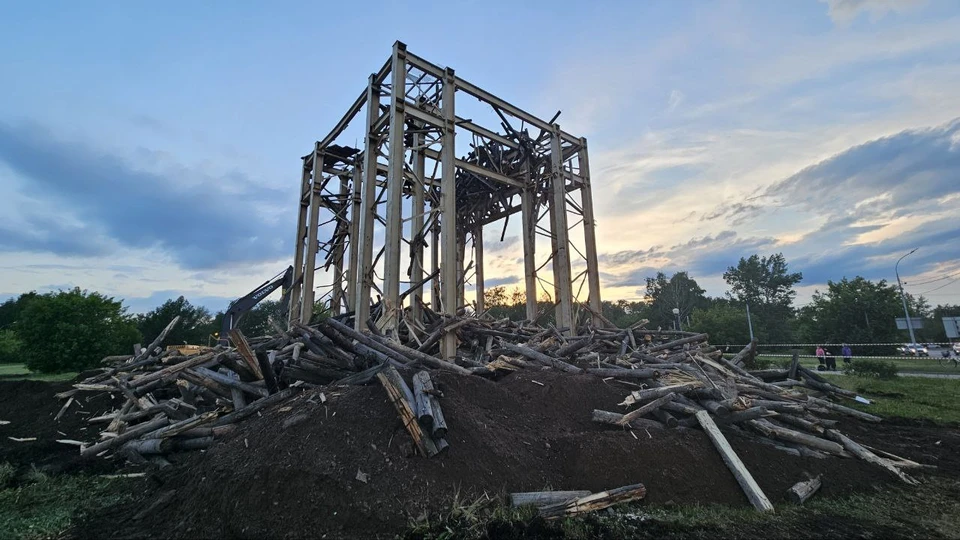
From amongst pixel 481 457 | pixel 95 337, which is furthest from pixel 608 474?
pixel 95 337

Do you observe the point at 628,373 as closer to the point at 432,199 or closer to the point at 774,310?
the point at 432,199

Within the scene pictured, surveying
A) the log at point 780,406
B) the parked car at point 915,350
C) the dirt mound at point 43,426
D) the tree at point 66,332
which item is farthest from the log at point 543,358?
the parked car at point 915,350

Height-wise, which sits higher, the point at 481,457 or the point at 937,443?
the point at 481,457

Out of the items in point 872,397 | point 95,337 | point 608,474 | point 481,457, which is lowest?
point 872,397

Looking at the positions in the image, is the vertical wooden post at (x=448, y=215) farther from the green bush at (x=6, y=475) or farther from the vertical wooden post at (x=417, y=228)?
the green bush at (x=6, y=475)

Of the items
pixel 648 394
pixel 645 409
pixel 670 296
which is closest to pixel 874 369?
pixel 648 394

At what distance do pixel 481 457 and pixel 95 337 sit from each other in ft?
77.1

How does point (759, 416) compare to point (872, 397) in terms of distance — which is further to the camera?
point (872, 397)

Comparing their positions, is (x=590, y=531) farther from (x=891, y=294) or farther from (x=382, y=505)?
(x=891, y=294)

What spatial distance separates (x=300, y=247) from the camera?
606 inches

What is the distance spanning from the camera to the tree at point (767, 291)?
59.7 m

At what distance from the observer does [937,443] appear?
269 inches

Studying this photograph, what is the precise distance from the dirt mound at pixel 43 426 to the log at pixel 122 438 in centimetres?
16

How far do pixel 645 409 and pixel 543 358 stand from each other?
283cm
